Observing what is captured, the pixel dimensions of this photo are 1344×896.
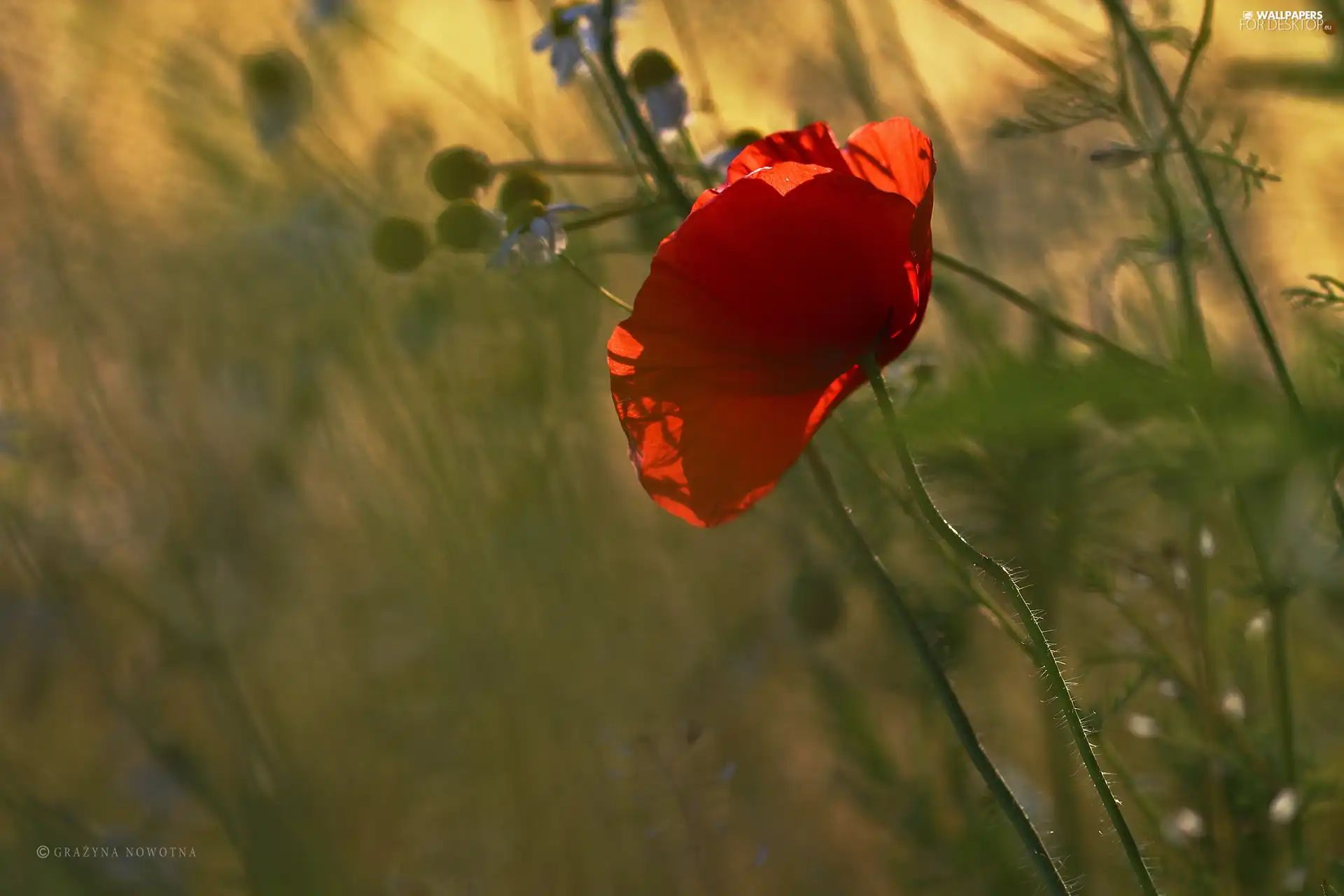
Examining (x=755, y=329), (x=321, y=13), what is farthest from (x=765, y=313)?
(x=321, y=13)

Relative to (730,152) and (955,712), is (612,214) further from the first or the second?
(955,712)

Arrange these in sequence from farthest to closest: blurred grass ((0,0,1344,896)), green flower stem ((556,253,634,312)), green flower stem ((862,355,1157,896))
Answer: blurred grass ((0,0,1344,896)), green flower stem ((556,253,634,312)), green flower stem ((862,355,1157,896))

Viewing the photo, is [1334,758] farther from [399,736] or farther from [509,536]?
[399,736]

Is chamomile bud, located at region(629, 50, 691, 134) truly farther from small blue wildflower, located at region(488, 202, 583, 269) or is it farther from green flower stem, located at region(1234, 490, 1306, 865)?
green flower stem, located at region(1234, 490, 1306, 865)

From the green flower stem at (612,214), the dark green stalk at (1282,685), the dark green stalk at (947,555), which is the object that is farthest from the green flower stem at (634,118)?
the dark green stalk at (1282,685)

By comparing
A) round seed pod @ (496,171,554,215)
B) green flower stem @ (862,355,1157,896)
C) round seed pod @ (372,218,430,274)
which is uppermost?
round seed pod @ (496,171,554,215)

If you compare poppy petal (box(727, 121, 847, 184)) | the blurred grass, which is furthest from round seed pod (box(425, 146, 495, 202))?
poppy petal (box(727, 121, 847, 184))

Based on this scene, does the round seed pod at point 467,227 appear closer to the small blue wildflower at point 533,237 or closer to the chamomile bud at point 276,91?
the small blue wildflower at point 533,237

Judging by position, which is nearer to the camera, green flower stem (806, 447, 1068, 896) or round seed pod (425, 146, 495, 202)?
green flower stem (806, 447, 1068, 896)
